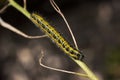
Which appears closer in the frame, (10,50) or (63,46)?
(63,46)

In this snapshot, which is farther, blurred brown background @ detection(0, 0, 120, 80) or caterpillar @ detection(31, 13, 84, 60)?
blurred brown background @ detection(0, 0, 120, 80)

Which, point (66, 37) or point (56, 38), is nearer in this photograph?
point (56, 38)

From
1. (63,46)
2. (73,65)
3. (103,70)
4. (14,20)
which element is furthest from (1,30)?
(63,46)

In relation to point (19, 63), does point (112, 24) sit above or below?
below

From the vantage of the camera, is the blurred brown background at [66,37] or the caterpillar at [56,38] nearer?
the caterpillar at [56,38]

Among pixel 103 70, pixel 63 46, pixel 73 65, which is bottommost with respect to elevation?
pixel 103 70

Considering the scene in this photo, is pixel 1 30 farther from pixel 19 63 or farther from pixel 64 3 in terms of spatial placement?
pixel 64 3

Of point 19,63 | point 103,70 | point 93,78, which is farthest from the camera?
point 19,63

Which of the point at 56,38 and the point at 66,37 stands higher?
the point at 56,38
